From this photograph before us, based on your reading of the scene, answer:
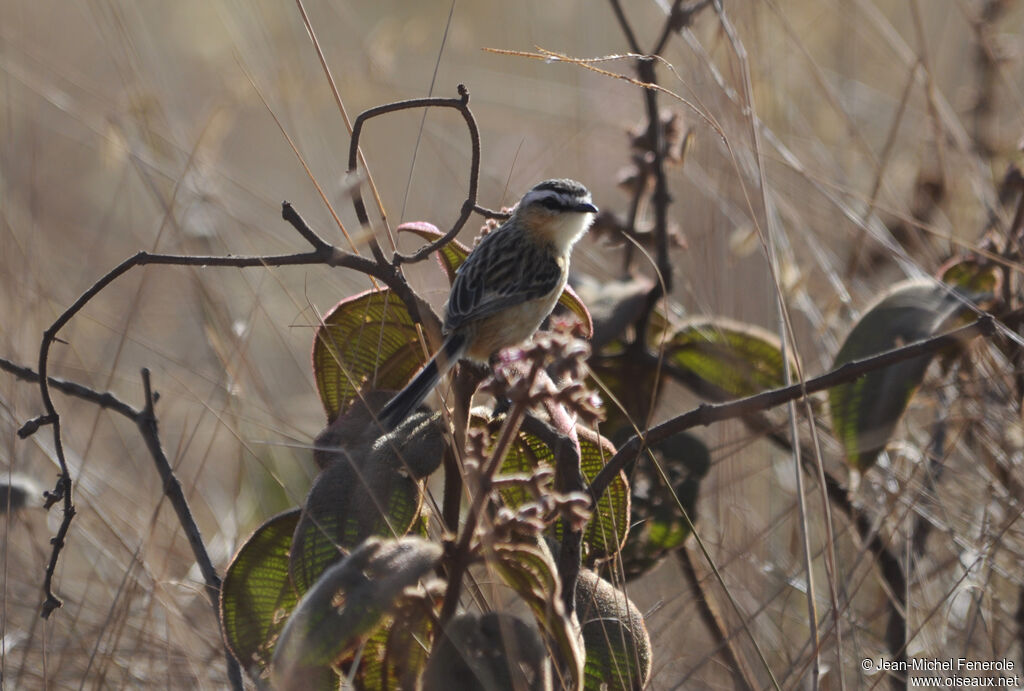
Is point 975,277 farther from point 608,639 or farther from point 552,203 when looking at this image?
point 608,639

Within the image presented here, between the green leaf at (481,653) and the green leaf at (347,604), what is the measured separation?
116 millimetres

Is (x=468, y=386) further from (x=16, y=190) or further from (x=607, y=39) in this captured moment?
(x=607, y=39)

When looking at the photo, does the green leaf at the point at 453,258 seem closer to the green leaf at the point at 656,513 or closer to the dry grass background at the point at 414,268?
the dry grass background at the point at 414,268

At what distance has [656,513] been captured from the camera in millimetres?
2125

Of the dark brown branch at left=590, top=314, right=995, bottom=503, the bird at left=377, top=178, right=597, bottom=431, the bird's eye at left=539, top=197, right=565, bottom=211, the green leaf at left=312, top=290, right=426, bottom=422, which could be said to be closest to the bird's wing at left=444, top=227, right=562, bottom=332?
the bird at left=377, top=178, right=597, bottom=431

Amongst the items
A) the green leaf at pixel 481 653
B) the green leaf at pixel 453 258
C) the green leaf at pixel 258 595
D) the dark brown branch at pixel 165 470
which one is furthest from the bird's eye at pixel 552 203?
the green leaf at pixel 481 653

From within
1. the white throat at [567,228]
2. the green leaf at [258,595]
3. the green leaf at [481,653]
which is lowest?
the green leaf at [481,653]

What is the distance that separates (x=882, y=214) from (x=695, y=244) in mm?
720

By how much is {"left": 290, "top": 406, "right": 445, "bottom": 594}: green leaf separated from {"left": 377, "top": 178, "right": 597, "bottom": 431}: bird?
0.72 meters

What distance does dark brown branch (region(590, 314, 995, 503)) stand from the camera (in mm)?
1432

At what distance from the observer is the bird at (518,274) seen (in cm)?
240

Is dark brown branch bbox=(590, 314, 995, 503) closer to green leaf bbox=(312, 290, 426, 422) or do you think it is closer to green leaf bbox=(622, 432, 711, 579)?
green leaf bbox=(312, 290, 426, 422)

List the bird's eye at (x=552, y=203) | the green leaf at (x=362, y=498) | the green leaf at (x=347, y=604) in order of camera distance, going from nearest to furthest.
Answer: the green leaf at (x=347, y=604) < the green leaf at (x=362, y=498) < the bird's eye at (x=552, y=203)

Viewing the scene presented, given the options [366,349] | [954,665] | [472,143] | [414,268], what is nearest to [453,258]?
[366,349]
